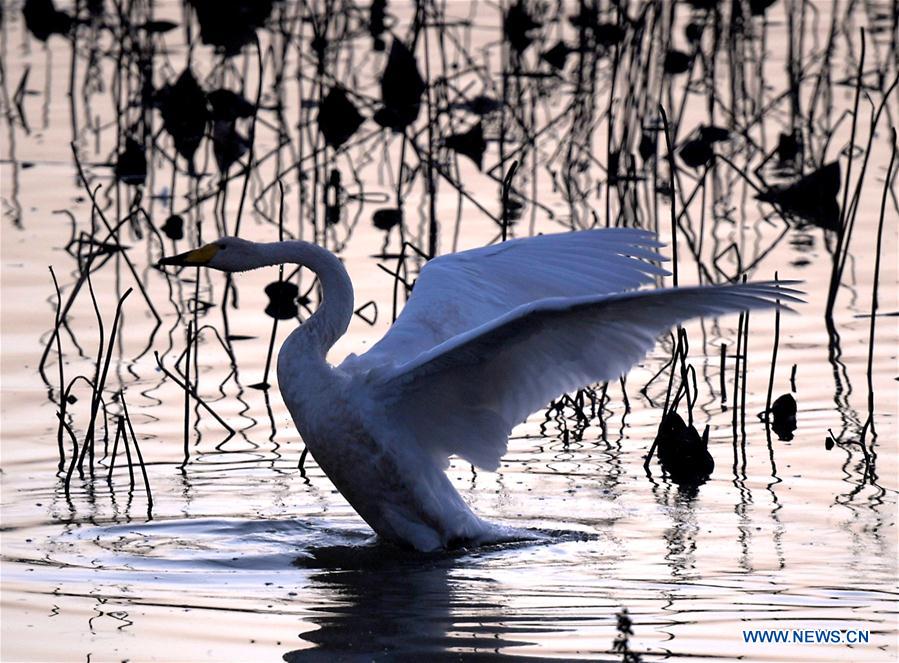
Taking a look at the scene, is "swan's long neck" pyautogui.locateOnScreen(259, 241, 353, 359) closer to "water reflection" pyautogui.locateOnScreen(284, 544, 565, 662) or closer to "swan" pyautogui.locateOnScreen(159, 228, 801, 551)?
"swan" pyautogui.locateOnScreen(159, 228, 801, 551)

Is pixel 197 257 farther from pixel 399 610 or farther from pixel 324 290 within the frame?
pixel 399 610

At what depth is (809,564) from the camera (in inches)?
234

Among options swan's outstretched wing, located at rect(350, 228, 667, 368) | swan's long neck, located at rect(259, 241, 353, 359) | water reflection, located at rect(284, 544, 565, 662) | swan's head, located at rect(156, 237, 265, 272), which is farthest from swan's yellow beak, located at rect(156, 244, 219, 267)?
water reflection, located at rect(284, 544, 565, 662)

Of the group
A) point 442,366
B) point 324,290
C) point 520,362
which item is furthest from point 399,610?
point 324,290

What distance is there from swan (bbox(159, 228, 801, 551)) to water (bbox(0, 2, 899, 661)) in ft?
0.80

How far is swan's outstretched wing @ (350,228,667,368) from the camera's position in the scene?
Answer: 6.64 metres

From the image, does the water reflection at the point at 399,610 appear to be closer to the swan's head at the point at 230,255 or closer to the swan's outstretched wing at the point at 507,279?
the swan's outstretched wing at the point at 507,279

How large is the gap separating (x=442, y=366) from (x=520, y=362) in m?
0.29

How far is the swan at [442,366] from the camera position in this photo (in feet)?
18.9

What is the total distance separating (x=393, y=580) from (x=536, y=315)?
3.99 ft

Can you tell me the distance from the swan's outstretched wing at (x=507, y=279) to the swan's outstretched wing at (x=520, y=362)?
284 millimetres

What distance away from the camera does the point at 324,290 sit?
21.6 ft

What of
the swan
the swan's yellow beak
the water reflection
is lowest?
the water reflection

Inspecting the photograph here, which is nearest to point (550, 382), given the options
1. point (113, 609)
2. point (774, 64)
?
point (113, 609)
